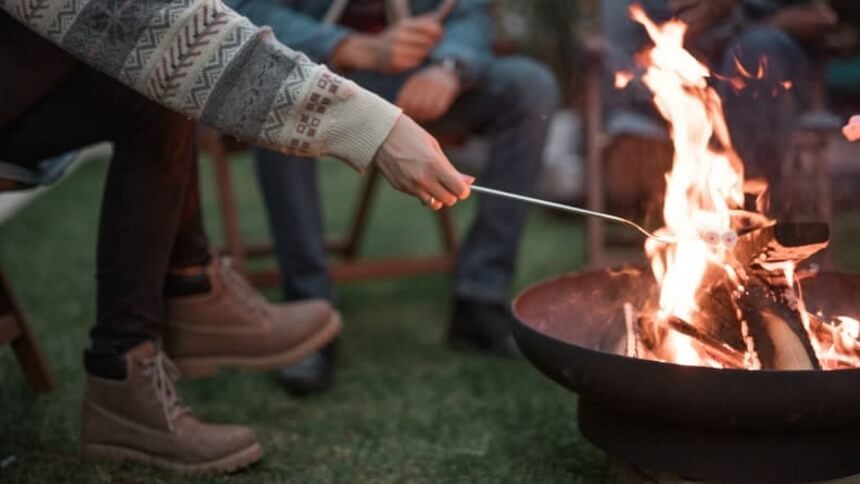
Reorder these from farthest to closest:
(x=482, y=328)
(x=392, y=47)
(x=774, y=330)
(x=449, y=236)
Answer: (x=449, y=236) → (x=482, y=328) → (x=392, y=47) → (x=774, y=330)

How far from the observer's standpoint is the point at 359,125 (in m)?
1.34

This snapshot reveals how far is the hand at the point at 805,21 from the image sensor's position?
251 cm

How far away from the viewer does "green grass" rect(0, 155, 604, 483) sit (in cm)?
176

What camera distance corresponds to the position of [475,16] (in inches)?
103

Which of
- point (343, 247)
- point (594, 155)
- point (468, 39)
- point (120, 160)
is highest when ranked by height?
point (468, 39)

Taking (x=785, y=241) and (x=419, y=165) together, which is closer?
(x=419, y=165)

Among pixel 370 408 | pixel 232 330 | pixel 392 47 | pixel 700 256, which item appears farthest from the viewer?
pixel 392 47

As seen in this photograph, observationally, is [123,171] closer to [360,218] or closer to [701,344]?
[701,344]

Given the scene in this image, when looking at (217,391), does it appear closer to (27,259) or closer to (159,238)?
(159,238)

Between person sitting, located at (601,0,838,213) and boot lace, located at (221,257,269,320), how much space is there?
3.46 ft

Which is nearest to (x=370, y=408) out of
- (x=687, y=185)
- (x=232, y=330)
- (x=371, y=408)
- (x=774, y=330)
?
(x=371, y=408)

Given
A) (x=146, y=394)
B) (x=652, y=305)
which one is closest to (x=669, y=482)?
(x=652, y=305)

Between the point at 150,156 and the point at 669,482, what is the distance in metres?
0.95

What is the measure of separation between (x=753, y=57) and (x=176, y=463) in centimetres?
158
